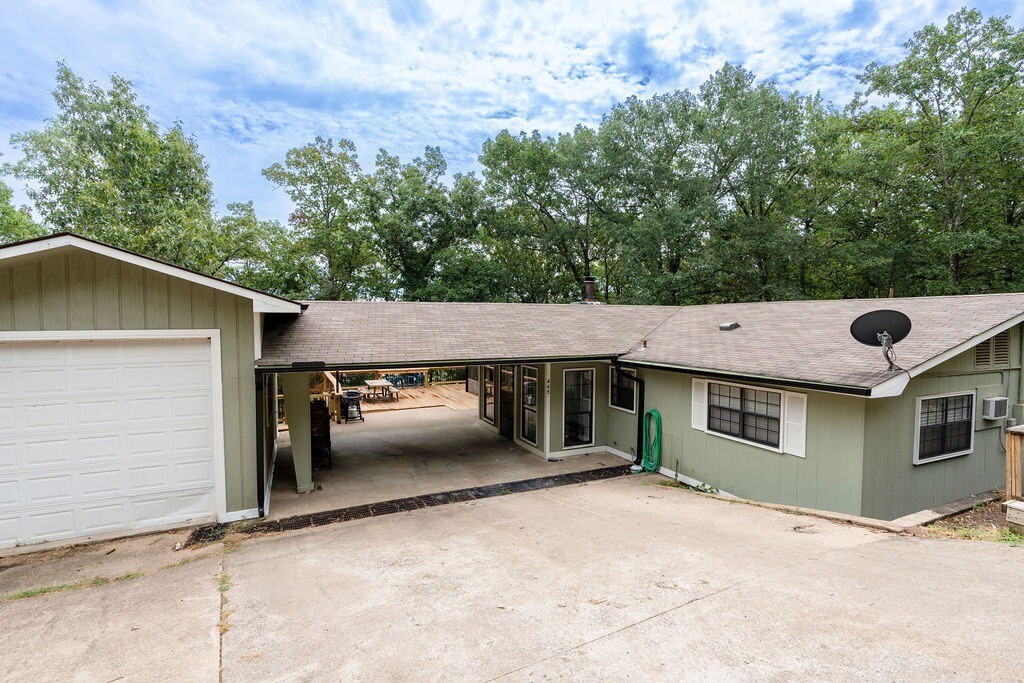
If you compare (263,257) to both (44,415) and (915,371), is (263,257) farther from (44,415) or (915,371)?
(915,371)

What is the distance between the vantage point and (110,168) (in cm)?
2002

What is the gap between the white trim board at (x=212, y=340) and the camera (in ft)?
17.6

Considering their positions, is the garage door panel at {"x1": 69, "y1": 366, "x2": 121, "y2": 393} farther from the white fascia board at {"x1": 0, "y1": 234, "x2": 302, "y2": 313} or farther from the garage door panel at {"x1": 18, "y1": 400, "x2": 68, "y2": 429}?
the white fascia board at {"x1": 0, "y1": 234, "x2": 302, "y2": 313}

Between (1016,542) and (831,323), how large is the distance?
13.0 ft

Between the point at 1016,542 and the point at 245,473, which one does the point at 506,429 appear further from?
the point at 1016,542

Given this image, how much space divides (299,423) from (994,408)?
10.8 metres

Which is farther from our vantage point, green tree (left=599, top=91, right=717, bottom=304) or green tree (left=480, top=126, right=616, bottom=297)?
green tree (left=480, top=126, right=616, bottom=297)

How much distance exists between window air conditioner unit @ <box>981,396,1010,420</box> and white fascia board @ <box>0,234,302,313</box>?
10238 millimetres

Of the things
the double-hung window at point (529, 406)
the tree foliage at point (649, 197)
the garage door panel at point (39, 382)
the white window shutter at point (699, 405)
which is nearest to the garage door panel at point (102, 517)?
the garage door panel at point (39, 382)

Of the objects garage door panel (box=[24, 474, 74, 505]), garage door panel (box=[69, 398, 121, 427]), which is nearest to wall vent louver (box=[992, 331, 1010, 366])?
garage door panel (box=[69, 398, 121, 427])

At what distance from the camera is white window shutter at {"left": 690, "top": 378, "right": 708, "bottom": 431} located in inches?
317

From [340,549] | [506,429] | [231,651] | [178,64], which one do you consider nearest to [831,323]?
[506,429]

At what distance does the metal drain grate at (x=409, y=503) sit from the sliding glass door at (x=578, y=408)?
3.83ft

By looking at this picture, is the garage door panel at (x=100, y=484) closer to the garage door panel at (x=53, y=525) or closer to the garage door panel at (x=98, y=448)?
the garage door panel at (x=98, y=448)
